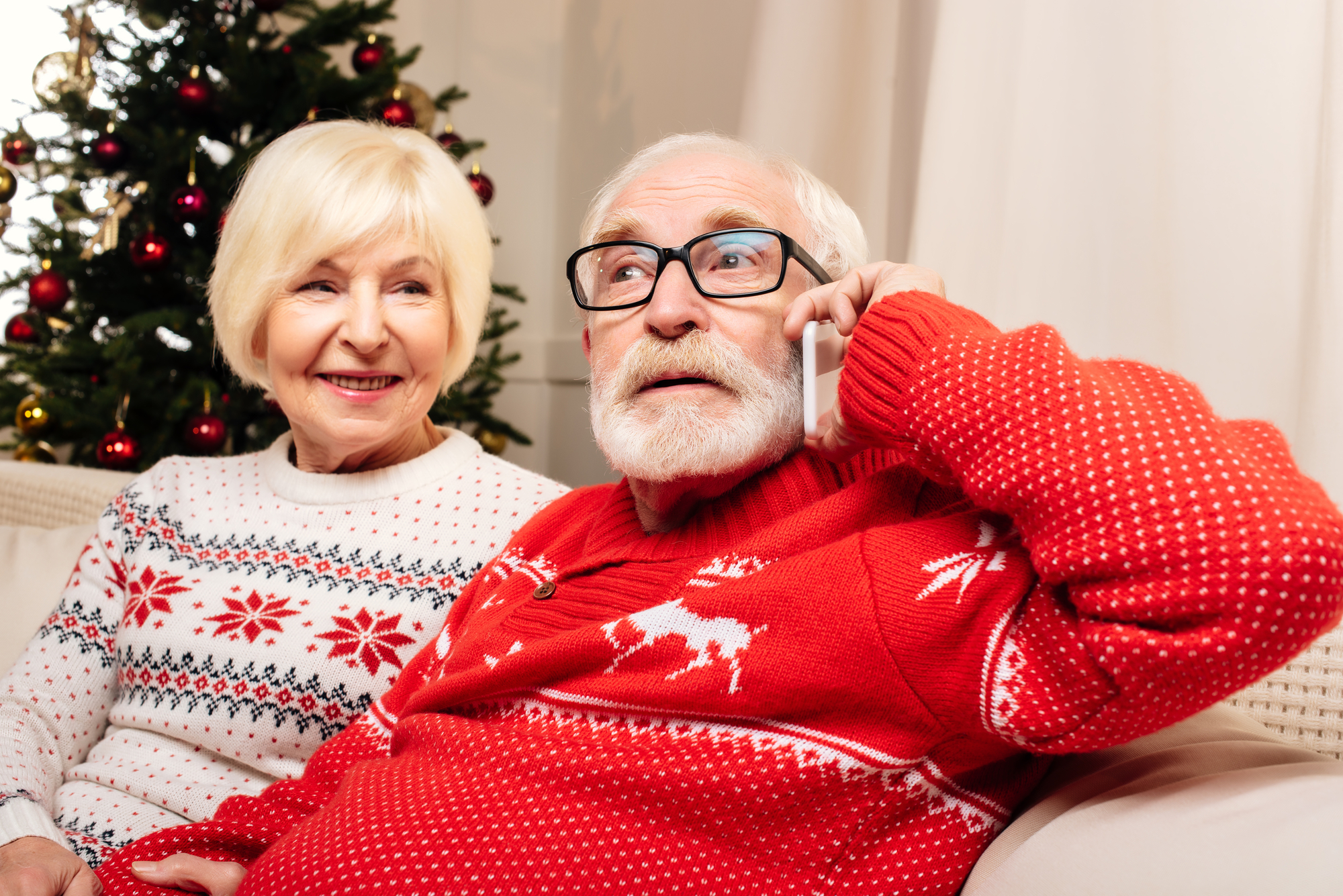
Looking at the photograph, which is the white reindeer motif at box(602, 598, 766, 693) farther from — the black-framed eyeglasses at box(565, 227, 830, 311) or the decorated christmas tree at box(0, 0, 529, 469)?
the decorated christmas tree at box(0, 0, 529, 469)

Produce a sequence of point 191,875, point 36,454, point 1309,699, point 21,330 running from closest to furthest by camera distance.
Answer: point 1309,699, point 191,875, point 21,330, point 36,454

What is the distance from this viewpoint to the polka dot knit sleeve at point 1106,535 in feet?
1.90

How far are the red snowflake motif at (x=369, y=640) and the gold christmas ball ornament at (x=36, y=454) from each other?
1.82 meters

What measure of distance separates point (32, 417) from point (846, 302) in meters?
2.40

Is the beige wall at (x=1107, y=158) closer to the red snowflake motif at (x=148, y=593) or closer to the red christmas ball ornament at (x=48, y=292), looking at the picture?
the red snowflake motif at (x=148, y=593)

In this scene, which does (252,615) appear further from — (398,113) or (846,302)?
(398,113)

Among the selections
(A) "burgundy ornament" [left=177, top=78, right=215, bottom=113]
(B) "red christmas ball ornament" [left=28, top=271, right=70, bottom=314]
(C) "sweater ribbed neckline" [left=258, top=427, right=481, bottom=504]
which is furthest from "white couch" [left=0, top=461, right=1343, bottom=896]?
(B) "red christmas ball ornament" [left=28, top=271, right=70, bottom=314]

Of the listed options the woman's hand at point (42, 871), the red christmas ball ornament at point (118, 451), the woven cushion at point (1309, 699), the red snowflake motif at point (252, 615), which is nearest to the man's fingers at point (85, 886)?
the woman's hand at point (42, 871)

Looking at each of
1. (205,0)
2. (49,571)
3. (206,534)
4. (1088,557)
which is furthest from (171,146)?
(1088,557)

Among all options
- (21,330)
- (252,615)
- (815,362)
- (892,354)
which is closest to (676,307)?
(815,362)

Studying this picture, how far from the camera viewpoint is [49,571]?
162 cm

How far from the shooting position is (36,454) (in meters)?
2.61

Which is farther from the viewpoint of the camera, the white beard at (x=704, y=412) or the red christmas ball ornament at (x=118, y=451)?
the red christmas ball ornament at (x=118, y=451)

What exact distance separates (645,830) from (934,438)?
1.33 ft
